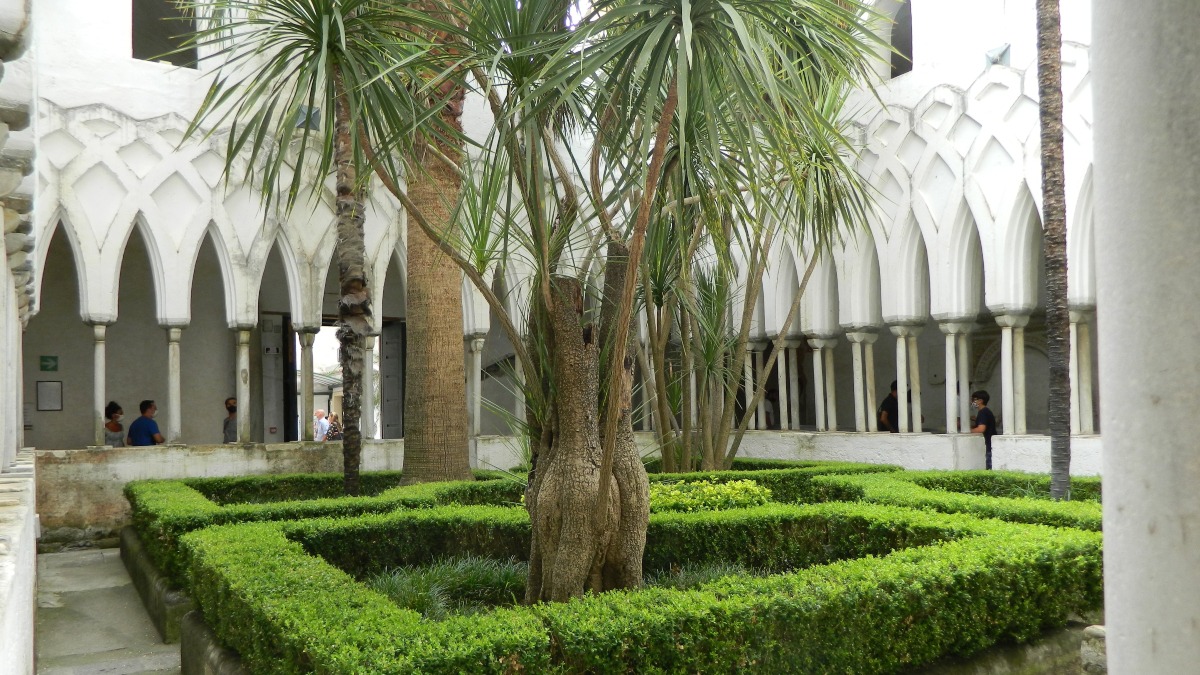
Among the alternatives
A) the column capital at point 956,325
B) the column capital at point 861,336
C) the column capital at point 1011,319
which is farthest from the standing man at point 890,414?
the column capital at point 1011,319

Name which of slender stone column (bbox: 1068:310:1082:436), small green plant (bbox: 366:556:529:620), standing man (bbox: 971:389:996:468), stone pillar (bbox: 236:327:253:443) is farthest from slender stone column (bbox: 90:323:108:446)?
slender stone column (bbox: 1068:310:1082:436)

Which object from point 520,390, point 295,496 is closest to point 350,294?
point 295,496

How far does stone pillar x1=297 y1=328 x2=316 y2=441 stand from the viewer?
12.1 meters

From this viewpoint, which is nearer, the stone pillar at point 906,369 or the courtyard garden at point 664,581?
the courtyard garden at point 664,581

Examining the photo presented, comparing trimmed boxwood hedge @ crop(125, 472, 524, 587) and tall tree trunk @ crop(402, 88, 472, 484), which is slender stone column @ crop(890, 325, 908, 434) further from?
tall tree trunk @ crop(402, 88, 472, 484)

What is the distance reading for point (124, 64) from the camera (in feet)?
37.3

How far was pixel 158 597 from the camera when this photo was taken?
6.93m

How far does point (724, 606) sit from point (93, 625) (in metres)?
5.41

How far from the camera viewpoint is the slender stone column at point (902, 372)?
12.9 metres

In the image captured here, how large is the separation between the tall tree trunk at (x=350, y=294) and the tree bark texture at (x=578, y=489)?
3898 mm

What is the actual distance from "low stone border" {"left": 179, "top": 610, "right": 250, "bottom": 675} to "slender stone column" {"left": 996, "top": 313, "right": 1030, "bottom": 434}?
367 inches

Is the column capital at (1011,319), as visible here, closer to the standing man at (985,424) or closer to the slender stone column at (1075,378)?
the slender stone column at (1075,378)

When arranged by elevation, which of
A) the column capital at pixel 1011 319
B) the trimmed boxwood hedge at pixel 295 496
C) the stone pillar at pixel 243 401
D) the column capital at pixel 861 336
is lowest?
the trimmed boxwood hedge at pixel 295 496

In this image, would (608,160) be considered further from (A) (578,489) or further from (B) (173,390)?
(B) (173,390)
